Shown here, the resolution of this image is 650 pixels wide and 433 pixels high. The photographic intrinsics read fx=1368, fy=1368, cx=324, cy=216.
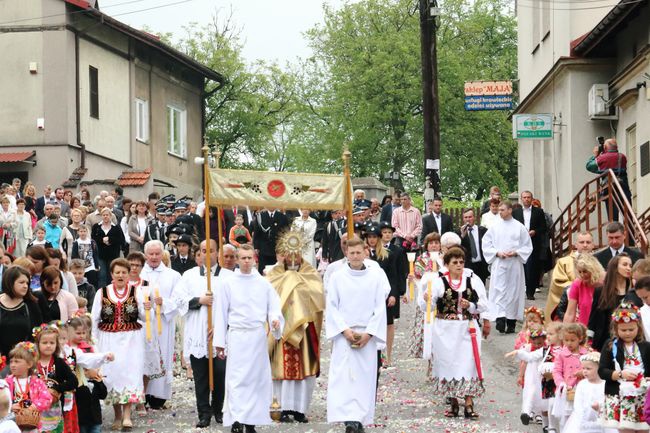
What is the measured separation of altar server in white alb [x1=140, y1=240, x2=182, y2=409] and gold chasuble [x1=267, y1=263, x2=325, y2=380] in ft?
3.78

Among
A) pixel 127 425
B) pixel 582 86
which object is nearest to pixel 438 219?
pixel 582 86

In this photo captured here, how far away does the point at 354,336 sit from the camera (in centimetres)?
1364

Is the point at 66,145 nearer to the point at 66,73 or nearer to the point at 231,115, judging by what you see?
the point at 66,73

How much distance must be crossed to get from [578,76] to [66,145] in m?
13.5

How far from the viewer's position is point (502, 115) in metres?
61.8

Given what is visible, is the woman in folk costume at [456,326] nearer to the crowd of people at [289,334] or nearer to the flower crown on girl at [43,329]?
the crowd of people at [289,334]

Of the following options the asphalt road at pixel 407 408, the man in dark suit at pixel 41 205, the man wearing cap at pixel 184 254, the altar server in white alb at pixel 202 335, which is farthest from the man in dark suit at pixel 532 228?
the man in dark suit at pixel 41 205

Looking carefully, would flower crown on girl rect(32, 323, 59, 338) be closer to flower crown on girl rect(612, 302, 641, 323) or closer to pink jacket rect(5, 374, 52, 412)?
pink jacket rect(5, 374, 52, 412)

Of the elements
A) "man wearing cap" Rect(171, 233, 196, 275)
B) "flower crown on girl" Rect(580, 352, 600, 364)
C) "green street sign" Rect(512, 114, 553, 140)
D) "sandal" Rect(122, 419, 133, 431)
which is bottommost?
"sandal" Rect(122, 419, 133, 431)

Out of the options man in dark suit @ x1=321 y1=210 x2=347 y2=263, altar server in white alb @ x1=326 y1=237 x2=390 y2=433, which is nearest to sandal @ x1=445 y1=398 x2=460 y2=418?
altar server in white alb @ x1=326 y1=237 x2=390 y2=433

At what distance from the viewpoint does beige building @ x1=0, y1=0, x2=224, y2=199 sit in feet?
114

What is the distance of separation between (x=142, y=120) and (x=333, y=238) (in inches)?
808

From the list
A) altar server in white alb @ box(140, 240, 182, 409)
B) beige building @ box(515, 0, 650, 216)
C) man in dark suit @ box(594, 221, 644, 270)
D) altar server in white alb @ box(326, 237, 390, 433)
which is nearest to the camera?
altar server in white alb @ box(326, 237, 390, 433)

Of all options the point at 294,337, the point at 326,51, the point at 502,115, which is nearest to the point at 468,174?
the point at 502,115
